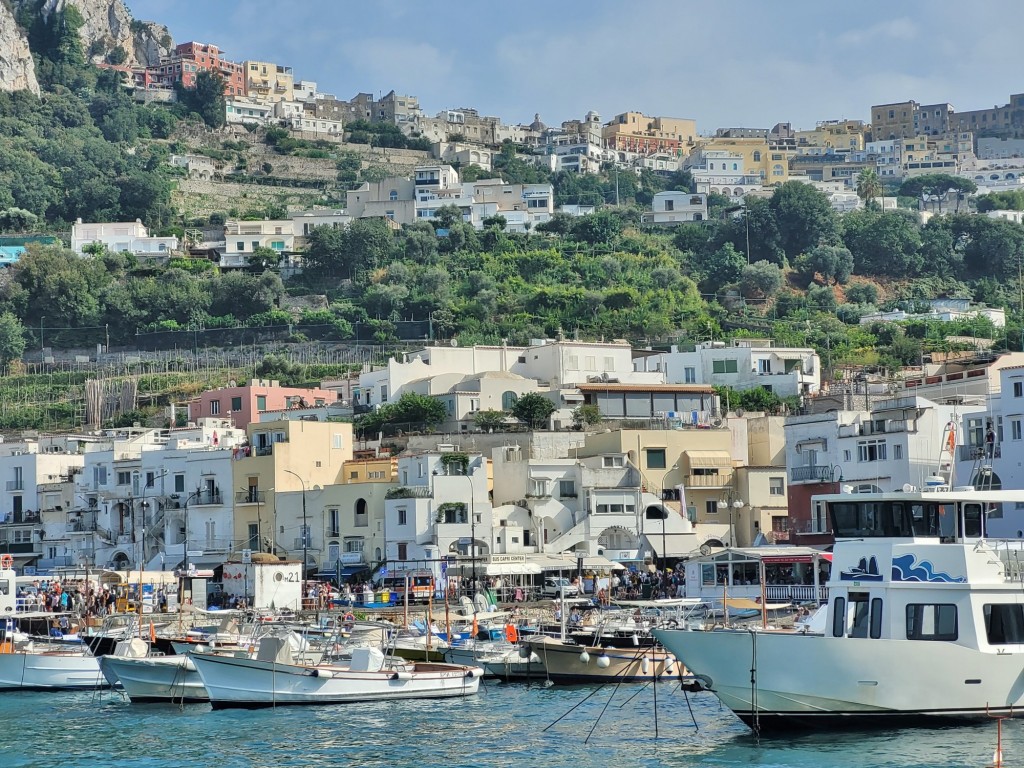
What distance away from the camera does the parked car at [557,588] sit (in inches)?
2440

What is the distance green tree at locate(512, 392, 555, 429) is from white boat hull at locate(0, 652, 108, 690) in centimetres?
3273

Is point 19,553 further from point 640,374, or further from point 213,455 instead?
point 640,374

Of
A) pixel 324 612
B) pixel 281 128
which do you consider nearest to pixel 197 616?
pixel 324 612

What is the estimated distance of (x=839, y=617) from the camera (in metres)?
35.9

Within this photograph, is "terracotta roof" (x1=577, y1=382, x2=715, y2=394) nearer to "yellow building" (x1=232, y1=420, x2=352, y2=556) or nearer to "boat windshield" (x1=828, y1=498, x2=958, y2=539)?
"yellow building" (x1=232, y1=420, x2=352, y2=556)

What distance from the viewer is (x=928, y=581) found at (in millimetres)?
35281

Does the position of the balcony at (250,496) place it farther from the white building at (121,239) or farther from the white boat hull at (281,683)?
the white building at (121,239)

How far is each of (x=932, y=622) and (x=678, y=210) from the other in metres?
118

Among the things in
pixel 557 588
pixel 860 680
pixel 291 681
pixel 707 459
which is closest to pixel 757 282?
pixel 707 459

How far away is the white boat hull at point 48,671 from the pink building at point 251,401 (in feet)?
130

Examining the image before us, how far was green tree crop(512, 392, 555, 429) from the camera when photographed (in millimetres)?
80062

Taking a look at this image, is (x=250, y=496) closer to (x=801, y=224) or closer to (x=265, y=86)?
(x=801, y=224)

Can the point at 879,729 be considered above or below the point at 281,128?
below

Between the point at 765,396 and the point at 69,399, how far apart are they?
145 ft
